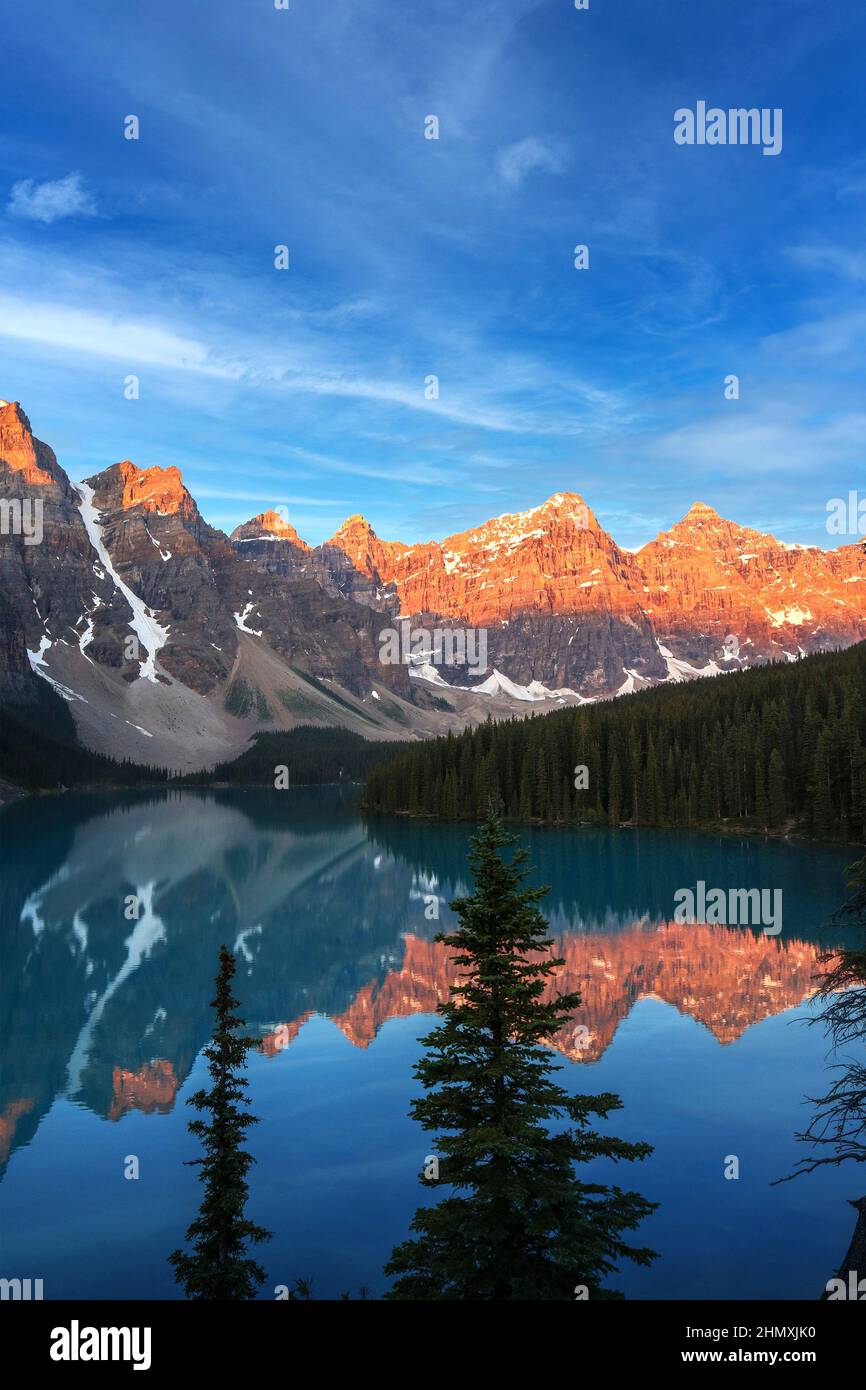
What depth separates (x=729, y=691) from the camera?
464 ft

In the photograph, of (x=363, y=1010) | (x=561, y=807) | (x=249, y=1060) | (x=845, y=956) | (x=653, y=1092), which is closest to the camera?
(x=845, y=956)

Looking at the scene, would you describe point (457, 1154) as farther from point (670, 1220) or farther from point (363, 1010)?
point (363, 1010)

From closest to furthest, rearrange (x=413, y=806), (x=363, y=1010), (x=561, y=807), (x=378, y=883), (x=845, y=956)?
(x=845, y=956) < (x=363, y=1010) < (x=378, y=883) < (x=561, y=807) < (x=413, y=806)

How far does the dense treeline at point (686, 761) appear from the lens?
10281cm

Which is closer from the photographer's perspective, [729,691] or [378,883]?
[378,883]

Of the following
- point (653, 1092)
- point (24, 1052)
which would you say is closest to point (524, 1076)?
point (653, 1092)

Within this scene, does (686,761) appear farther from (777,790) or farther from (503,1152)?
(503,1152)

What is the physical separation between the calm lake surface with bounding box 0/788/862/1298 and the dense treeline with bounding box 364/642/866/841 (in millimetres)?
26098

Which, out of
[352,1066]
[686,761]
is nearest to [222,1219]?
[352,1066]

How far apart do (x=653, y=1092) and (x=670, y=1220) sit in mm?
8251

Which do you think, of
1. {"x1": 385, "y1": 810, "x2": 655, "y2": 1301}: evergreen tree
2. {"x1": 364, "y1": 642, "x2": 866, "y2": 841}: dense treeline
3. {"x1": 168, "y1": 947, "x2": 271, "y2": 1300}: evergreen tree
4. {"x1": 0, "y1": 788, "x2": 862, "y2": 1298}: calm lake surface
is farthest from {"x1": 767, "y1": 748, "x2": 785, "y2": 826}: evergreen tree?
{"x1": 168, "y1": 947, "x2": 271, "y2": 1300}: evergreen tree

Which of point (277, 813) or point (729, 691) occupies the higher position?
point (729, 691)

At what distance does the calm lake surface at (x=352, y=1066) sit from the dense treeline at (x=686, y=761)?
2610 centimetres

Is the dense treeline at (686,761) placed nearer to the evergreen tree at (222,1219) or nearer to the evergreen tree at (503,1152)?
the evergreen tree at (503,1152)
